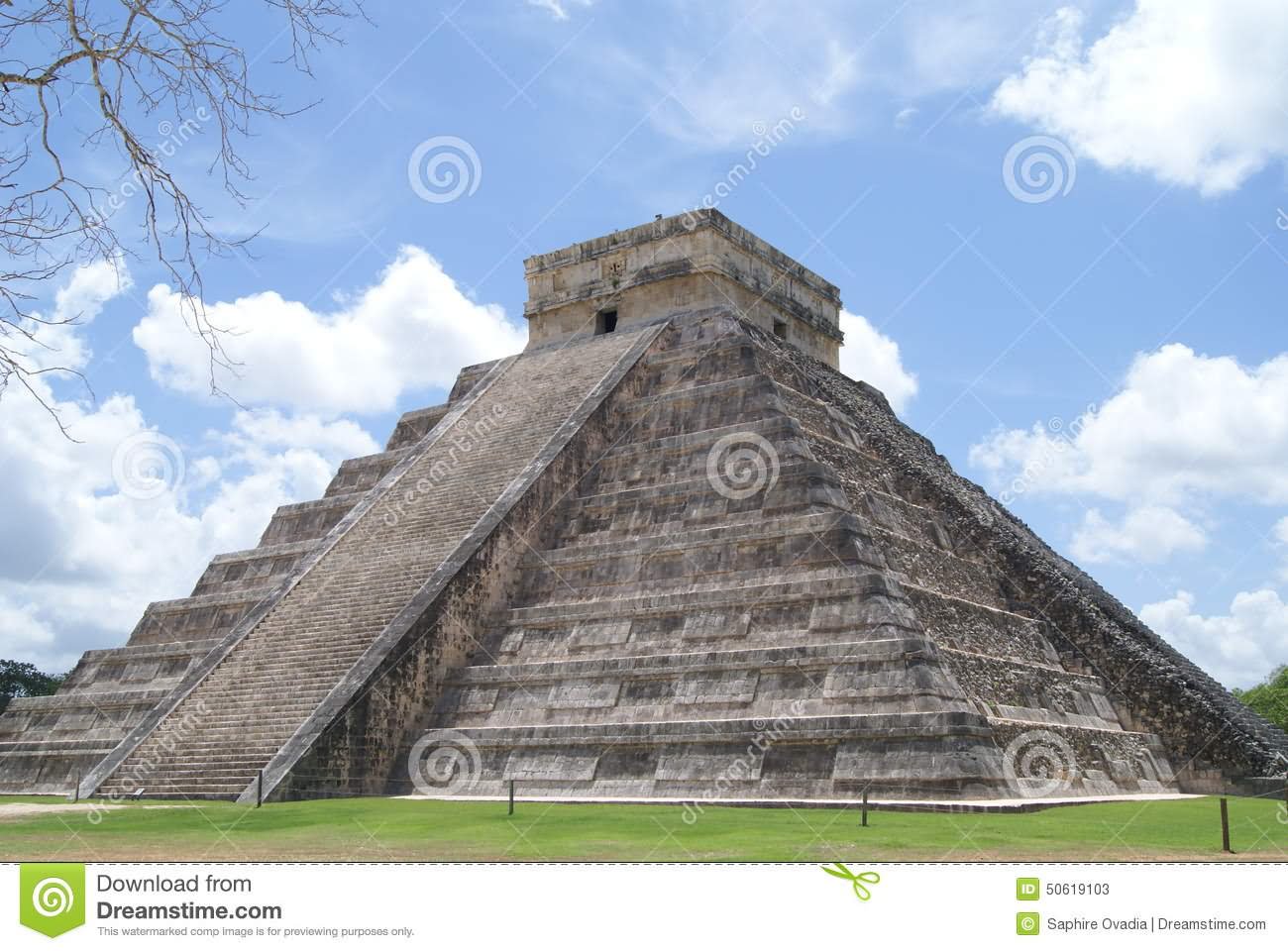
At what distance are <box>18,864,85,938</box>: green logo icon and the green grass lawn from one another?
2.74 meters

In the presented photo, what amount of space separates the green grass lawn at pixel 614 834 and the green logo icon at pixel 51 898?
2.74 meters

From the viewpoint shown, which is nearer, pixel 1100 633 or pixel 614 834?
pixel 614 834

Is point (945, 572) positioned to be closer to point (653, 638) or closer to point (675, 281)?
point (653, 638)

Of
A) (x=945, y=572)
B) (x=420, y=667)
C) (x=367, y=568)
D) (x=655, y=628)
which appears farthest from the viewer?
(x=367, y=568)

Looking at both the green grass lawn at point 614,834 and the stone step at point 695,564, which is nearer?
the green grass lawn at point 614,834

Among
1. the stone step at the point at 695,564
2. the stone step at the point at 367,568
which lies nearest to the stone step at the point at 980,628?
the stone step at the point at 695,564

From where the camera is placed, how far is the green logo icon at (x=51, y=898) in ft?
18.5

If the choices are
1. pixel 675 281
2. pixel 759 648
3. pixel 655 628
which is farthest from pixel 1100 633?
pixel 675 281

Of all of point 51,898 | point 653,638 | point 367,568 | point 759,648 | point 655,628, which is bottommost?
point 51,898

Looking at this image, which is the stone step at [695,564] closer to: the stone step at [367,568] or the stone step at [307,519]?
the stone step at [367,568]

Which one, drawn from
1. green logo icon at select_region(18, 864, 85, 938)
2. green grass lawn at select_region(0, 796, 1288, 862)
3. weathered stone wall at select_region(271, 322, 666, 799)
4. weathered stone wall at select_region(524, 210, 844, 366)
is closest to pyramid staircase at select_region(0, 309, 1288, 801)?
weathered stone wall at select_region(271, 322, 666, 799)

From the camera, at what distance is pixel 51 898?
5.68m

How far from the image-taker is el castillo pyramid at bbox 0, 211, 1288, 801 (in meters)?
13.2

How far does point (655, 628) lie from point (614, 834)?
5.20m
